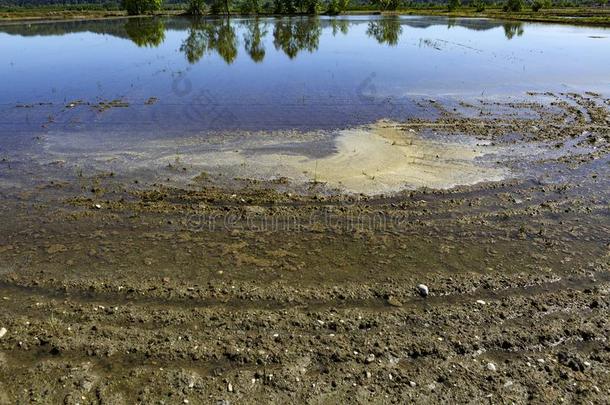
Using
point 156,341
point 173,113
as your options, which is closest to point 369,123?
point 173,113

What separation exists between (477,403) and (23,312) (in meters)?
7.11

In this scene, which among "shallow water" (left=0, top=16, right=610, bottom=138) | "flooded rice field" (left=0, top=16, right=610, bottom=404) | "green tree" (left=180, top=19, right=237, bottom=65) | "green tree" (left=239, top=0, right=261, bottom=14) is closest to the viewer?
"flooded rice field" (left=0, top=16, right=610, bottom=404)

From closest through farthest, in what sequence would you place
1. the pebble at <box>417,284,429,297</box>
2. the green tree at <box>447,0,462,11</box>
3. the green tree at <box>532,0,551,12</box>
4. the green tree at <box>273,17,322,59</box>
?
the pebble at <box>417,284,429,297</box> → the green tree at <box>273,17,322,59</box> → the green tree at <box>532,0,551,12</box> → the green tree at <box>447,0,462,11</box>

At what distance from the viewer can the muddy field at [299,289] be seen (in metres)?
5.83

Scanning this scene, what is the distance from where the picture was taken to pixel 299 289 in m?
7.82

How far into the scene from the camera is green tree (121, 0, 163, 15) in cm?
8499

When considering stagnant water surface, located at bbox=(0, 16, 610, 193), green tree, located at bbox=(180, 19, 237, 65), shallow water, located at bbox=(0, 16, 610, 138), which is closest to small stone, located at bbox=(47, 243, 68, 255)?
stagnant water surface, located at bbox=(0, 16, 610, 193)

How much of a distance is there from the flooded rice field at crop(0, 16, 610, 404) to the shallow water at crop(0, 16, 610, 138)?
0.32 m

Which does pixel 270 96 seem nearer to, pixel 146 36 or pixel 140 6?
pixel 146 36

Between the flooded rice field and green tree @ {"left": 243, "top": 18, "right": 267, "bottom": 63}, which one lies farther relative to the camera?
green tree @ {"left": 243, "top": 18, "right": 267, "bottom": 63}

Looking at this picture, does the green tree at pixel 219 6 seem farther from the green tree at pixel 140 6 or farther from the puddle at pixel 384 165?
the puddle at pixel 384 165

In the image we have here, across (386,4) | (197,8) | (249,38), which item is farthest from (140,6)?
(386,4)

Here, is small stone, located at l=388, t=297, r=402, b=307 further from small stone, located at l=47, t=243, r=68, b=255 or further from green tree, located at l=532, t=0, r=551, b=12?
green tree, located at l=532, t=0, r=551, b=12

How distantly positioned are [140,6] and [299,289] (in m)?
94.3
